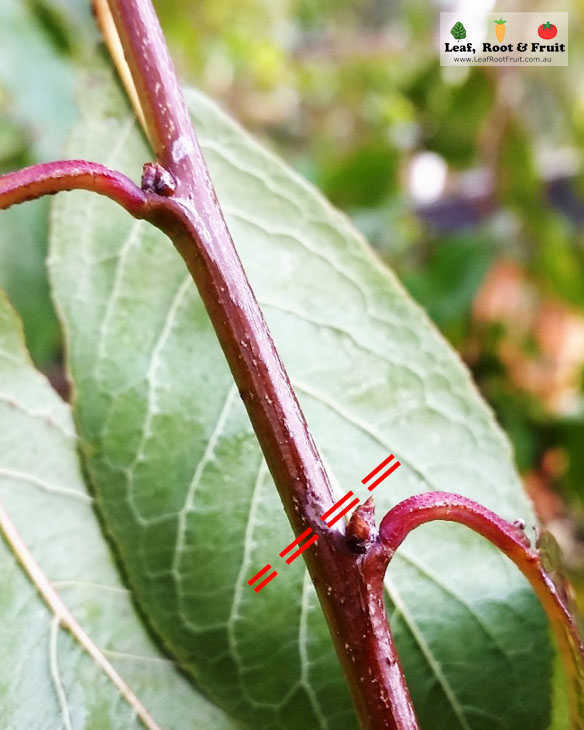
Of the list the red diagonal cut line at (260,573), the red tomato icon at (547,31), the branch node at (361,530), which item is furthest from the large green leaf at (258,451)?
the red tomato icon at (547,31)

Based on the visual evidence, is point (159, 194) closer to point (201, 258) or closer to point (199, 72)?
point (201, 258)

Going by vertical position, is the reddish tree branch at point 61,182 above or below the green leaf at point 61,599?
above

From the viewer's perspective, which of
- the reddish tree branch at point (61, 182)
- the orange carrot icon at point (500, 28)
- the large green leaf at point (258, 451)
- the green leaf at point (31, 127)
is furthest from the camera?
the orange carrot icon at point (500, 28)

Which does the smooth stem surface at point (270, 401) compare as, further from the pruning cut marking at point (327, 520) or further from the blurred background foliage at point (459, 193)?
the blurred background foliage at point (459, 193)

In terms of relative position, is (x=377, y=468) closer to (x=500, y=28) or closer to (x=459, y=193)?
(x=500, y=28)

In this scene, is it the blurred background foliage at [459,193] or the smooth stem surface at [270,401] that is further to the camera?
the blurred background foliage at [459,193]

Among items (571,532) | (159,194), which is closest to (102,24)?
(159,194)
